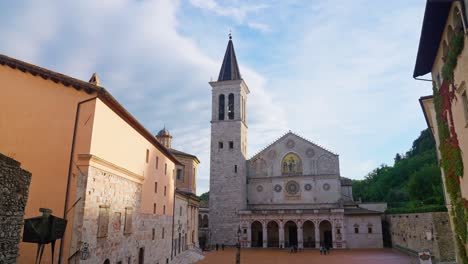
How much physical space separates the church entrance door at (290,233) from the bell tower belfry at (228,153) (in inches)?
256

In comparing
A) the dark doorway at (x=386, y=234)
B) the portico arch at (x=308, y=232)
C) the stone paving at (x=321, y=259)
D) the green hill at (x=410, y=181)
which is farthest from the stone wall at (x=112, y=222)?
the green hill at (x=410, y=181)

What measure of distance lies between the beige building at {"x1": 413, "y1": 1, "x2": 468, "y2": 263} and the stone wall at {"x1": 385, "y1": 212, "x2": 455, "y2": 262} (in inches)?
491

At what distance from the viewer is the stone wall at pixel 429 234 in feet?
74.1

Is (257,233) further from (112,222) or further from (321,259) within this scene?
(112,222)

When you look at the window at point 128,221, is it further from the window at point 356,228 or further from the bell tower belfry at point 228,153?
the window at point 356,228

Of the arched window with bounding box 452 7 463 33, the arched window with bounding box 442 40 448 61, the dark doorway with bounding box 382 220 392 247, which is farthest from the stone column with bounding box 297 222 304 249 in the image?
the arched window with bounding box 452 7 463 33

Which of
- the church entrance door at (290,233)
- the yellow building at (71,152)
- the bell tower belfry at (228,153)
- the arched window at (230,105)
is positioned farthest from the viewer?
the arched window at (230,105)

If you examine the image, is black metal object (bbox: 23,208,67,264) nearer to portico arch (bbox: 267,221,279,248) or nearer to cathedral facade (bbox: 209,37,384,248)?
cathedral facade (bbox: 209,37,384,248)

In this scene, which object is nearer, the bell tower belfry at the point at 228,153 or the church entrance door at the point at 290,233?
the church entrance door at the point at 290,233

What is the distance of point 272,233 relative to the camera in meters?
47.2

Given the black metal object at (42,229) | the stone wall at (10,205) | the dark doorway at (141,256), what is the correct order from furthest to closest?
the dark doorway at (141,256) → the black metal object at (42,229) → the stone wall at (10,205)

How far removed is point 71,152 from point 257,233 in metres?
38.5

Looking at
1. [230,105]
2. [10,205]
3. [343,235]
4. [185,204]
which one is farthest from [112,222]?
[230,105]

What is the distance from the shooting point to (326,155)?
4838 cm
